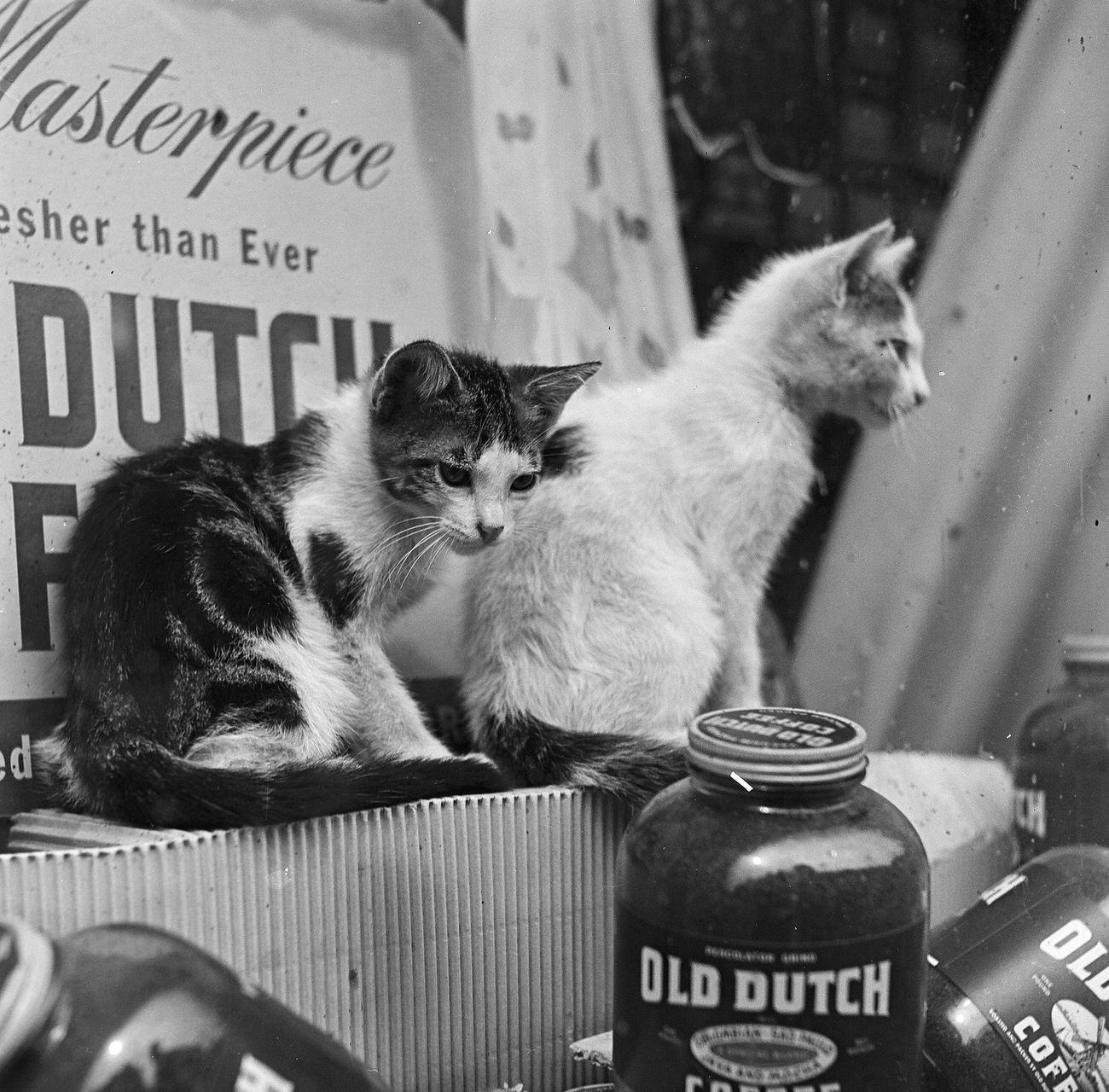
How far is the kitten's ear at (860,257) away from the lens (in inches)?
49.4

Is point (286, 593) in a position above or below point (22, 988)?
above

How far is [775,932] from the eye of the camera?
0.70 meters

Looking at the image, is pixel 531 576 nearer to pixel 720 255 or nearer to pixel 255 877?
pixel 255 877

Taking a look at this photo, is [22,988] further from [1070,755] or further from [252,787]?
[1070,755]

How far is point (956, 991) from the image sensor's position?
839mm

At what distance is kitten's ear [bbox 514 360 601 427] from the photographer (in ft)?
3.47

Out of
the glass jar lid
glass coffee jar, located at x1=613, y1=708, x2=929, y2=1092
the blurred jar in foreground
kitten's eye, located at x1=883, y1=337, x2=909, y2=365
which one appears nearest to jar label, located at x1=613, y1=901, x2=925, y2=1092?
glass coffee jar, located at x1=613, y1=708, x2=929, y2=1092

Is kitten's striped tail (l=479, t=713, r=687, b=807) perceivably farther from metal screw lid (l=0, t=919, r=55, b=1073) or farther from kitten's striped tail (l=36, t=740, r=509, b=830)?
metal screw lid (l=0, t=919, r=55, b=1073)

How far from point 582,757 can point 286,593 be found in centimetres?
33

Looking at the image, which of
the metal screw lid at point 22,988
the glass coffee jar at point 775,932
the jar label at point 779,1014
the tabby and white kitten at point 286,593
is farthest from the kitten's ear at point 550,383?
the metal screw lid at point 22,988

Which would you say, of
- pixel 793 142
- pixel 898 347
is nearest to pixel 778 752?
pixel 898 347

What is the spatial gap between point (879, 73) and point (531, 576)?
81cm

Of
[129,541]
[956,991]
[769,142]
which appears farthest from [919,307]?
[129,541]

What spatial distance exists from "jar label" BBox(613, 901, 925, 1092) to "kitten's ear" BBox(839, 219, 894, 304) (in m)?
0.82
